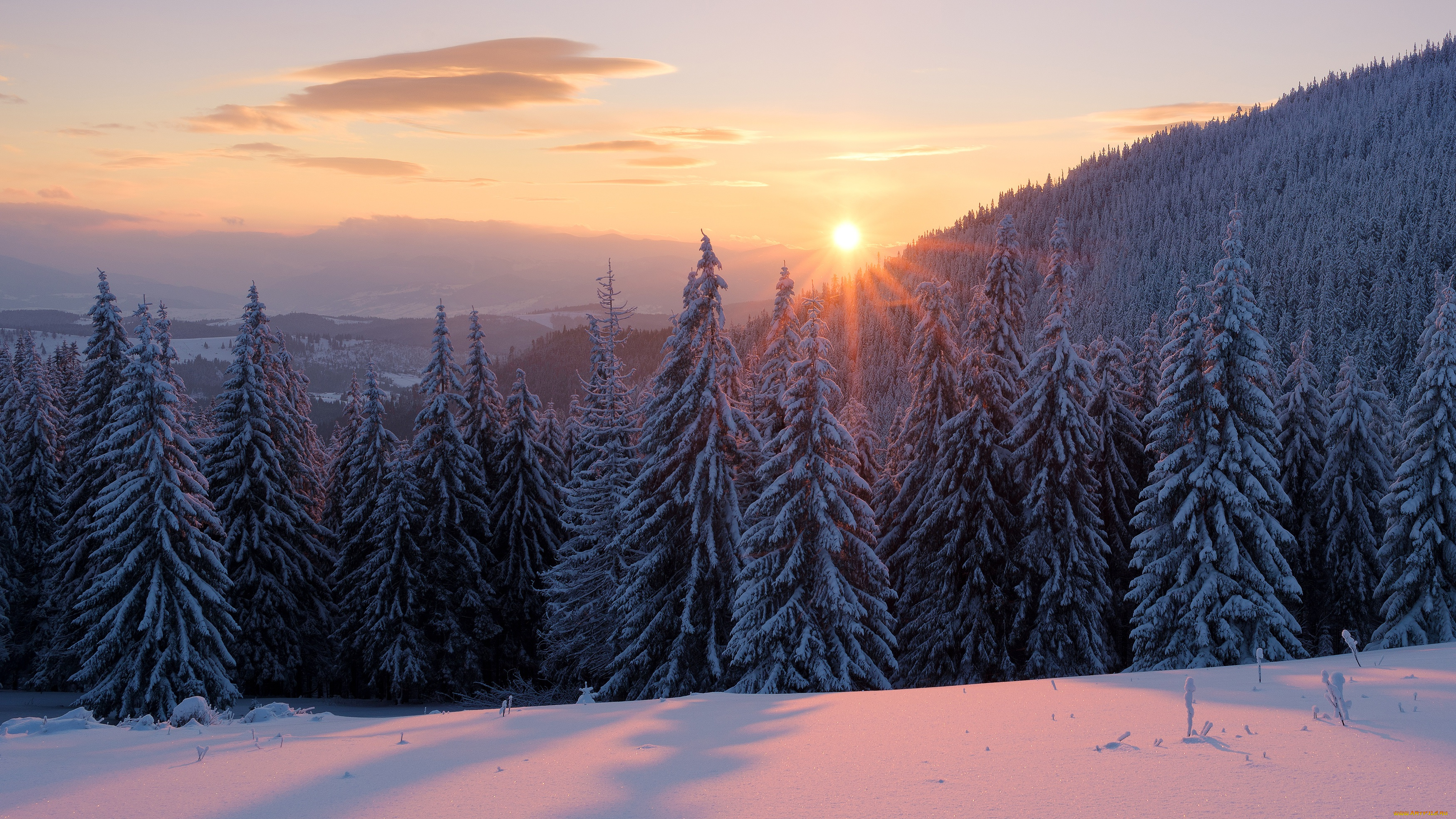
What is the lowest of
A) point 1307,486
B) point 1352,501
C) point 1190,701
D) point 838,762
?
point 1352,501

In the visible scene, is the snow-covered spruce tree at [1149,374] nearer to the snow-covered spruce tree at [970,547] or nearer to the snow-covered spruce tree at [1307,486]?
the snow-covered spruce tree at [1307,486]

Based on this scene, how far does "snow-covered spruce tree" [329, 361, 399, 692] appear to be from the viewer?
3481 centimetres

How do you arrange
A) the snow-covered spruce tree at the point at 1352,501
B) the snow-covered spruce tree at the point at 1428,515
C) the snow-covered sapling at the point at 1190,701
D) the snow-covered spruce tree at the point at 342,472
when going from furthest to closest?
the snow-covered spruce tree at the point at 342,472 < the snow-covered spruce tree at the point at 1352,501 < the snow-covered spruce tree at the point at 1428,515 < the snow-covered sapling at the point at 1190,701

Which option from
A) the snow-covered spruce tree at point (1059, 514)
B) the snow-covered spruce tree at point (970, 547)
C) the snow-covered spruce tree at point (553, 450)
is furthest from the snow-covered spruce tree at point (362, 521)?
the snow-covered spruce tree at point (1059, 514)

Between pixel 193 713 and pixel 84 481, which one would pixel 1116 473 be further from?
pixel 84 481

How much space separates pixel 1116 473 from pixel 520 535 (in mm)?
24797

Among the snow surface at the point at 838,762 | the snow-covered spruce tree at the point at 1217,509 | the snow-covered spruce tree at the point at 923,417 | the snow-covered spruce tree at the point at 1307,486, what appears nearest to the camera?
the snow surface at the point at 838,762

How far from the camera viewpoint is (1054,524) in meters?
27.5

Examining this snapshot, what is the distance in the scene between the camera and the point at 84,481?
33250 millimetres

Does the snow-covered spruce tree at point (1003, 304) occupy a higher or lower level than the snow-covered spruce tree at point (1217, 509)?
higher

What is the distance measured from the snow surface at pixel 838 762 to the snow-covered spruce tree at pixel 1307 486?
2801 centimetres

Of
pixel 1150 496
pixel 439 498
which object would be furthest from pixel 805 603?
pixel 439 498

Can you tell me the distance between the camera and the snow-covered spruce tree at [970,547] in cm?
2798

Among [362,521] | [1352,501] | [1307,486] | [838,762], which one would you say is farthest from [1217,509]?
[362,521]
